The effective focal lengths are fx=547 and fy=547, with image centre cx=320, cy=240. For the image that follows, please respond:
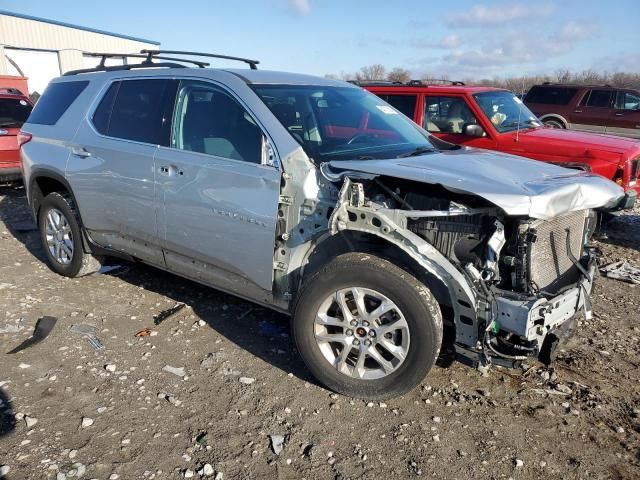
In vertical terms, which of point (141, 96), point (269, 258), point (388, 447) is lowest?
point (388, 447)

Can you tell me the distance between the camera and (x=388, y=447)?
293cm

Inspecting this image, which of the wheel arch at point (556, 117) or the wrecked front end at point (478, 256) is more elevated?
the wheel arch at point (556, 117)

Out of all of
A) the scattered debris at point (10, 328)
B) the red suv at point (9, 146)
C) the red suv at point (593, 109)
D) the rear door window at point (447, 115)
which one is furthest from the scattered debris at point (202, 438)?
the red suv at point (593, 109)

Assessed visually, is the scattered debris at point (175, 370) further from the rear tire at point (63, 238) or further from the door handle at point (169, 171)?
the rear tire at point (63, 238)

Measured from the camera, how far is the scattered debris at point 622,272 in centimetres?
546

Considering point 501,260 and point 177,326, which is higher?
point 501,260

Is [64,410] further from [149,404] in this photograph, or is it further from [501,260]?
[501,260]

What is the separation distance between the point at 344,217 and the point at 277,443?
130 cm

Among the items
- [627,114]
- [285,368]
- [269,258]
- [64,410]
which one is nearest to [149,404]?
[64,410]

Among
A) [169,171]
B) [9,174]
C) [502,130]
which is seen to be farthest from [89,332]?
[502,130]

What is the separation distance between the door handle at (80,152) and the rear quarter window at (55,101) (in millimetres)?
518

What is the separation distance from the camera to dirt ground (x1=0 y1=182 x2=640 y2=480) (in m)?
2.79

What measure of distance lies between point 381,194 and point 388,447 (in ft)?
4.78

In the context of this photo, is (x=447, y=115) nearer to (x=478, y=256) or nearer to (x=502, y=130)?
(x=502, y=130)
